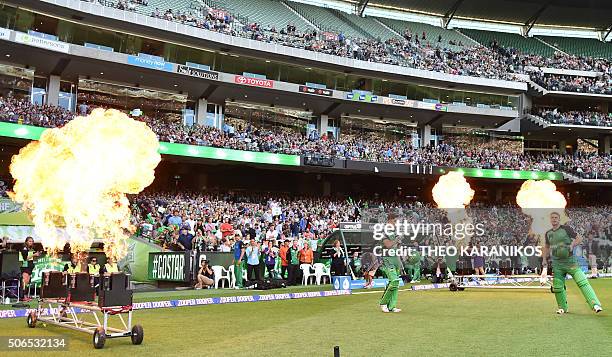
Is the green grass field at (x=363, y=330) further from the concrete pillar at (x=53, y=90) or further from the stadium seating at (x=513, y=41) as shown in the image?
the stadium seating at (x=513, y=41)

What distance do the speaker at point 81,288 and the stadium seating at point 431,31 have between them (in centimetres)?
5333

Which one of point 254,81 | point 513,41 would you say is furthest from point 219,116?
point 513,41

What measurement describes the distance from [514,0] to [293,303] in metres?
54.9

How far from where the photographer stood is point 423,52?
55.8 meters

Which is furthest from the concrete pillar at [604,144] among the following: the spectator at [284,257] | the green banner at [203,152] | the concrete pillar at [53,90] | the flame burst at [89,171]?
the flame burst at [89,171]

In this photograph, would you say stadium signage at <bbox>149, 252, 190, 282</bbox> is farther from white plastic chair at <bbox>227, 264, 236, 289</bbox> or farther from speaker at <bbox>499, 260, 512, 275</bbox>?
speaker at <bbox>499, 260, 512, 275</bbox>

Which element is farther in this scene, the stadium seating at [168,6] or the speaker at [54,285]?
the stadium seating at [168,6]

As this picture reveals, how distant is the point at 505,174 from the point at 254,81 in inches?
885

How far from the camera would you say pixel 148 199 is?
34625 millimetres

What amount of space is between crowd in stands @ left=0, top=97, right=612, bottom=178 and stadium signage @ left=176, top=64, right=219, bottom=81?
3.35 meters

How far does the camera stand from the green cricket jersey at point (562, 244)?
13.7 metres

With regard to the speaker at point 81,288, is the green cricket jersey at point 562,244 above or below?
above

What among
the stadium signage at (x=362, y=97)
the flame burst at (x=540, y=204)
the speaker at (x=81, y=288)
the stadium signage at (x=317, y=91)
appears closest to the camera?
the speaker at (x=81, y=288)

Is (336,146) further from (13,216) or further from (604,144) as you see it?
(604,144)
